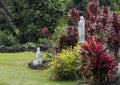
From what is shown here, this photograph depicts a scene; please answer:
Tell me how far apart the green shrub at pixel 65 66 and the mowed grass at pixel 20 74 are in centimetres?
31

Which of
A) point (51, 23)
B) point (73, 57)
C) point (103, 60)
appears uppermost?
point (103, 60)

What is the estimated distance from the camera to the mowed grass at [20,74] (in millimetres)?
12164

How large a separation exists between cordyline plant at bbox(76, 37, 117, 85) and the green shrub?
2.68 meters

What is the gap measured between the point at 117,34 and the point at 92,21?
2.70 m

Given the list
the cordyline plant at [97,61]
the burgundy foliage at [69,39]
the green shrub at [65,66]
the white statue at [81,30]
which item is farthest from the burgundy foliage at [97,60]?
the burgundy foliage at [69,39]

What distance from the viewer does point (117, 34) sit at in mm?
10719

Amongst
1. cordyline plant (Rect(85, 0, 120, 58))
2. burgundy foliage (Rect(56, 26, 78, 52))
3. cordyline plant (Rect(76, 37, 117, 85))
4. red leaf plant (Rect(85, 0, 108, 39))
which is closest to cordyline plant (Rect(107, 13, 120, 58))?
cordyline plant (Rect(85, 0, 120, 58))

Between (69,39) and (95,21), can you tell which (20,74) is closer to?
(69,39)

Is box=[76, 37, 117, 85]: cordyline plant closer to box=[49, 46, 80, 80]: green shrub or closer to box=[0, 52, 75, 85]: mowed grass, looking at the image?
box=[0, 52, 75, 85]: mowed grass

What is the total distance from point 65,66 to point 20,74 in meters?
2.02

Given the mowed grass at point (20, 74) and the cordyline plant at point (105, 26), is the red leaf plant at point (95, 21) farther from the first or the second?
the mowed grass at point (20, 74)

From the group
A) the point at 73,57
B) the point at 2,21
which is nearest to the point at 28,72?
the point at 73,57

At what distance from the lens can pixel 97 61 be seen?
940 centimetres

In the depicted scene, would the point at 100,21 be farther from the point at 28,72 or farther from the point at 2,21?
the point at 2,21
